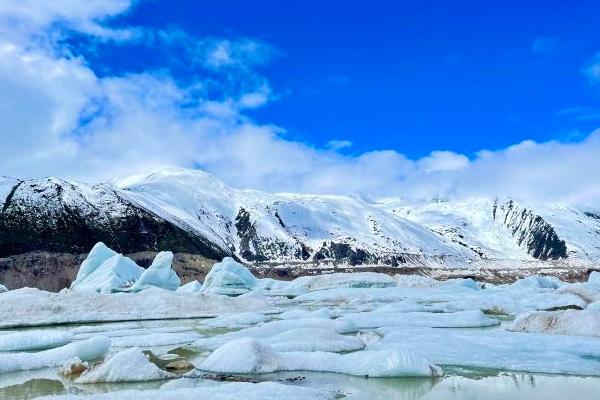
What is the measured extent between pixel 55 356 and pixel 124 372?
384 centimetres

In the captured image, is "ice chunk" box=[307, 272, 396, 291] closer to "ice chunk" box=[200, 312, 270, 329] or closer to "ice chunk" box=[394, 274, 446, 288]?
"ice chunk" box=[394, 274, 446, 288]

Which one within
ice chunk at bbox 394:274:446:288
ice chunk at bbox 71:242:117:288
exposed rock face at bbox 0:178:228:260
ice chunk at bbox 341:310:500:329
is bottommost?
ice chunk at bbox 341:310:500:329

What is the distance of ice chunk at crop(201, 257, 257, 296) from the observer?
54.1 meters

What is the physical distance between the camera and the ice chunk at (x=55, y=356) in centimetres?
1434

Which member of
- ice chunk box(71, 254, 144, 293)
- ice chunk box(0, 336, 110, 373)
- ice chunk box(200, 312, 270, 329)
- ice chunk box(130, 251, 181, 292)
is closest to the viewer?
ice chunk box(0, 336, 110, 373)

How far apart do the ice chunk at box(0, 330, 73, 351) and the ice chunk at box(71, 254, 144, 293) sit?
28.0m

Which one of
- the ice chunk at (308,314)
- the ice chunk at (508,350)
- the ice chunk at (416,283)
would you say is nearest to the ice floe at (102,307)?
the ice chunk at (308,314)

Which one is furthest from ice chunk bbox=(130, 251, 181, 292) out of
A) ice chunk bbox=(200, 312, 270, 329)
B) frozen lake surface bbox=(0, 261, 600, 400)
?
frozen lake surface bbox=(0, 261, 600, 400)

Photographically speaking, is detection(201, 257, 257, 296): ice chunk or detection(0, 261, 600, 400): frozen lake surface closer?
detection(0, 261, 600, 400): frozen lake surface

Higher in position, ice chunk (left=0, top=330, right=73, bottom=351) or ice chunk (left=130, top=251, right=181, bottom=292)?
ice chunk (left=130, top=251, right=181, bottom=292)

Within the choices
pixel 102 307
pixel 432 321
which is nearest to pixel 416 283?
pixel 102 307

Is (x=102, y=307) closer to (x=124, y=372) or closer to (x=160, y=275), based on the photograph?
(x=124, y=372)

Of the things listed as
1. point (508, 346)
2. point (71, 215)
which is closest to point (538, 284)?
point (508, 346)

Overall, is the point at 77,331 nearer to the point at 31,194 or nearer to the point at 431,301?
the point at 431,301
